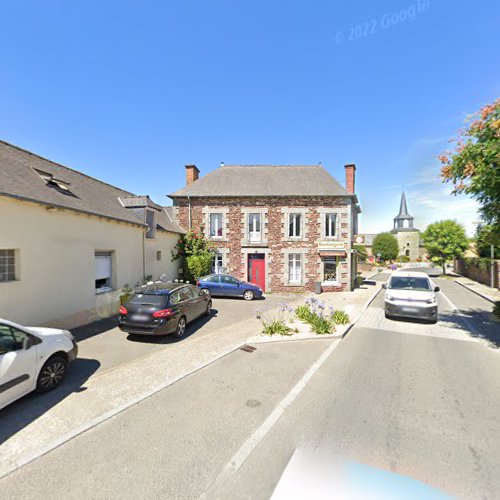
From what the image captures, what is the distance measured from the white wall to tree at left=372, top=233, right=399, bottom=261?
182ft

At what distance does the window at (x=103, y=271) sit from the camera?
345 inches

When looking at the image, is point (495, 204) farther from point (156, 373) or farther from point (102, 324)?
point (102, 324)

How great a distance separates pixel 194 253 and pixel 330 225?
881cm

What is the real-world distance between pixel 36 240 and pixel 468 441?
9610mm

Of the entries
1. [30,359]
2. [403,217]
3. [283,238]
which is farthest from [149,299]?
[403,217]

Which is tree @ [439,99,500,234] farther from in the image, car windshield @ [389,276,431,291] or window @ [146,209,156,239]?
window @ [146,209,156,239]

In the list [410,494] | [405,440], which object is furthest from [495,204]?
[410,494]

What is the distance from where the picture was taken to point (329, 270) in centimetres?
1602

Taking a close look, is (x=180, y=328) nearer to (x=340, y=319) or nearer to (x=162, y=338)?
(x=162, y=338)

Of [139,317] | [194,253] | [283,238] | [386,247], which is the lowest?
[139,317]

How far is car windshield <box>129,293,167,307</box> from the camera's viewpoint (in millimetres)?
6695

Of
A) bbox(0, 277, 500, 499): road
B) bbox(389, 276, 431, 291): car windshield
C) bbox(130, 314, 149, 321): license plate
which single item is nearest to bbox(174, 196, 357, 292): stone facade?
bbox(389, 276, 431, 291): car windshield

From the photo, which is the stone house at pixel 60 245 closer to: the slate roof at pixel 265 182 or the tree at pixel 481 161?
the slate roof at pixel 265 182

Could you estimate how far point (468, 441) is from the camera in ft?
10.4
